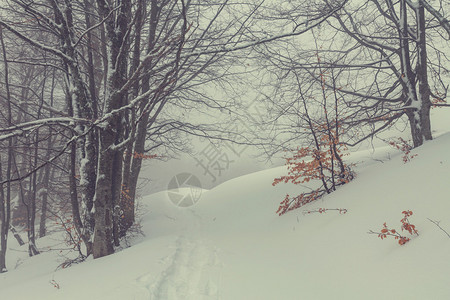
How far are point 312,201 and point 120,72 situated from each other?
4.43m

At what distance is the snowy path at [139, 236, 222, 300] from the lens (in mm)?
3162

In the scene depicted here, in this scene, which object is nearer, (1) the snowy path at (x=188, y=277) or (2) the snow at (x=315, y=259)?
(2) the snow at (x=315, y=259)

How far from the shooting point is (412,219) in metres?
3.07

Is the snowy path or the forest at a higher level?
the forest

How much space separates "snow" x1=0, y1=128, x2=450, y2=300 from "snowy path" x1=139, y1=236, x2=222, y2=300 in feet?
0.04

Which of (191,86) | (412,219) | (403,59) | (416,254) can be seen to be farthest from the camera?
(191,86)

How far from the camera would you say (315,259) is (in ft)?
11.3

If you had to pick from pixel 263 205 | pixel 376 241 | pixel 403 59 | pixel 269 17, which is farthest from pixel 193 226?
pixel 403 59

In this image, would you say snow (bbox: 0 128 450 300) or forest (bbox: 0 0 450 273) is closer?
snow (bbox: 0 128 450 300)

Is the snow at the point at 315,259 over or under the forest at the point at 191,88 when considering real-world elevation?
under

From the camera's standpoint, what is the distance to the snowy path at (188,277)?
124 inches

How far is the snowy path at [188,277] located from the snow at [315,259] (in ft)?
0.04

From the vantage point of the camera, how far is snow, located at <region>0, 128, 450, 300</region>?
99.1 inches

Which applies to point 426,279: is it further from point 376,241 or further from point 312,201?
point 312,201
